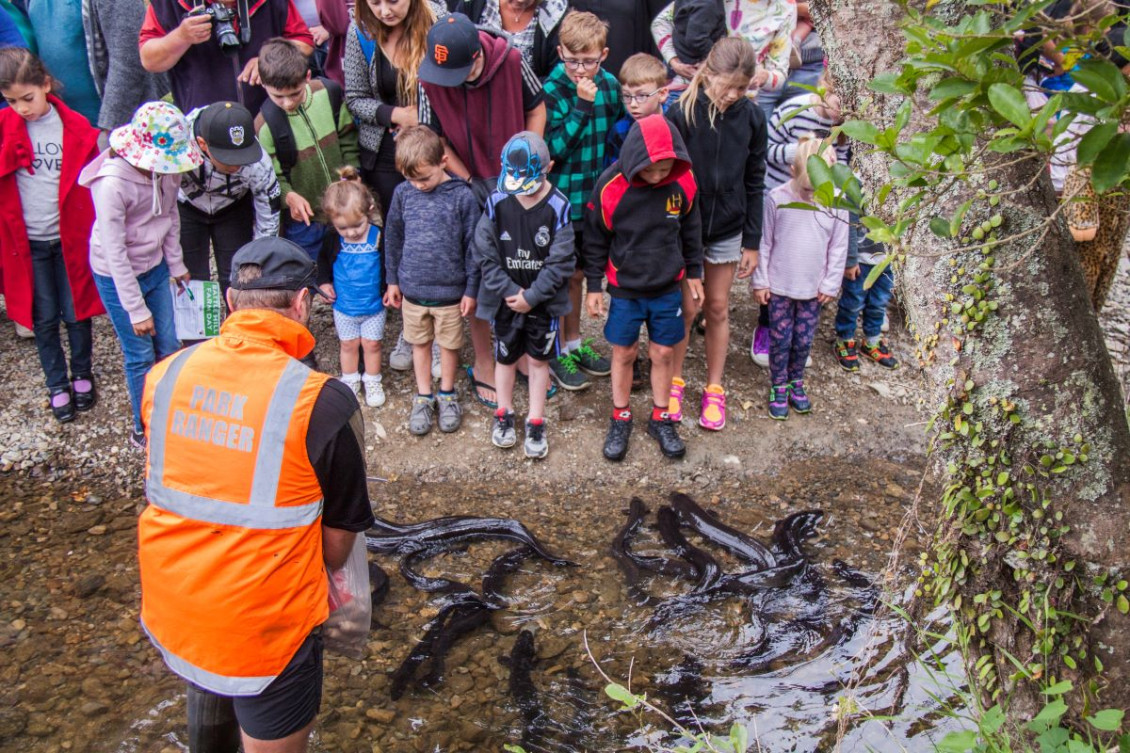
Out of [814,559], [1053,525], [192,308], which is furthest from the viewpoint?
[192,308]

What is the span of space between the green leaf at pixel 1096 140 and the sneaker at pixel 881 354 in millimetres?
4901

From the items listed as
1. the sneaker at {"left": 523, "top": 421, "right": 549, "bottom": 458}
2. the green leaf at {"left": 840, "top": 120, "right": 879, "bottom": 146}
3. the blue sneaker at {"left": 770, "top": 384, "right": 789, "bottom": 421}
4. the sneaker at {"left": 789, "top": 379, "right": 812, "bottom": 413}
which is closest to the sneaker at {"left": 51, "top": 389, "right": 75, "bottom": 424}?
the sneaker at {"left": 523, "top": 421, "right": 549, "bottom": 458}

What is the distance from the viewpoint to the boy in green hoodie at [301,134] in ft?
16.7

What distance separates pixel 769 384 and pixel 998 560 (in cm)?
363

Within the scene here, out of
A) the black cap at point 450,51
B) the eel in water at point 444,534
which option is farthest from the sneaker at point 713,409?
→ the black cap at point 450,51

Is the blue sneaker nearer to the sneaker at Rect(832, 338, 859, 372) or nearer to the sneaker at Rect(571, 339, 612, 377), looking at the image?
the sneaker at Rect(832, 338, 859, 372)

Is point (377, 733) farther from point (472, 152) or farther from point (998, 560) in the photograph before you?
point (472, 152)

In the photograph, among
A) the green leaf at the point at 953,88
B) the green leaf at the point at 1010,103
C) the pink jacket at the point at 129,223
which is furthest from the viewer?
the pink jacket at the point at 129,223

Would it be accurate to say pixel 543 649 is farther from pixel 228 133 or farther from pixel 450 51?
pixel 450 51

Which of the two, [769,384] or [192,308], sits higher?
[192,308]

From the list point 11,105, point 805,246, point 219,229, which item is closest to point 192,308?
point 219,229

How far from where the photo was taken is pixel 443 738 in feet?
11.2

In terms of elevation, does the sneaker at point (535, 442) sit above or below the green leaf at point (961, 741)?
below

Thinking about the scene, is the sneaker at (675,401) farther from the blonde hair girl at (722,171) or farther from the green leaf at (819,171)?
the green leaf at (819,171)
